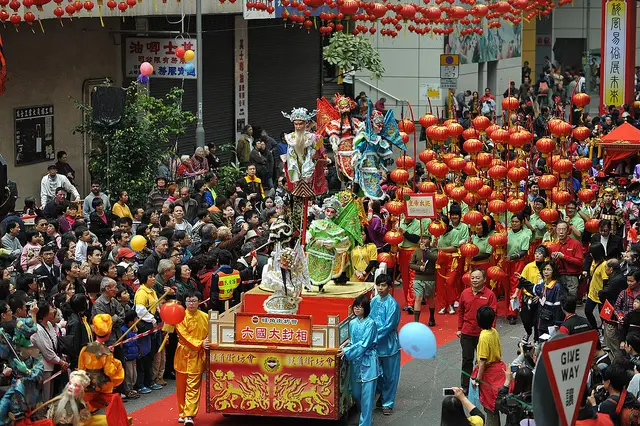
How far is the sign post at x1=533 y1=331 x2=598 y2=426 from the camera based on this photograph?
6836mm

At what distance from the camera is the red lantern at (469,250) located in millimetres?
17109

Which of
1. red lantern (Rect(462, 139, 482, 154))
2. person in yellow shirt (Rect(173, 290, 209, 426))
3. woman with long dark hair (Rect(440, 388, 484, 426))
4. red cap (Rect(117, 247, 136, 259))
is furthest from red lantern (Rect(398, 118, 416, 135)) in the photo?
woman with long dark hair (Rect(440, 388, 484, 426))

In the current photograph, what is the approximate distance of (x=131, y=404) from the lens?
1358 centimetres

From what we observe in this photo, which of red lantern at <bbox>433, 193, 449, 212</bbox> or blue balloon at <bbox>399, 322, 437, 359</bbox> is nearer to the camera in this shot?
blue balloon at <bbox>399, 322, 437, 359</bbox>

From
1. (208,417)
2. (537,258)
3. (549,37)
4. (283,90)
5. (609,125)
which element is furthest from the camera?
(549,37)

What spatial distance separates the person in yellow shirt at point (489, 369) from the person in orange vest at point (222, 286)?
3712 millimetres

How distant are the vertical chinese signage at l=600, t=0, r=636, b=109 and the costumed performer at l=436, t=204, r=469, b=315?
396 inches

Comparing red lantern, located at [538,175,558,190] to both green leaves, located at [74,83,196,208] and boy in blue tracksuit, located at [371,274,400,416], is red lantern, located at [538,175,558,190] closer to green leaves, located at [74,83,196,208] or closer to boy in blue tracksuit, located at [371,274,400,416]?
boy in blue tracksuit, located at [371,274,400,416]

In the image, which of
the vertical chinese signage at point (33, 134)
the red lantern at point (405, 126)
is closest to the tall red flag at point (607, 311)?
the red lantern at point (405, 126)

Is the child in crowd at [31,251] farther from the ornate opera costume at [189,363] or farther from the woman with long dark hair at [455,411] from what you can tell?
the woman with long dark hair at [455,411]

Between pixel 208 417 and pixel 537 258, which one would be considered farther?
pixel 537 258

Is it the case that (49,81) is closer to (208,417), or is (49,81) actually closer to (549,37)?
(208,417)

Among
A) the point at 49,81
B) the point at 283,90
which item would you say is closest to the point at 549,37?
the point at 283,90

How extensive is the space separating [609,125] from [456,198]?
29.1 ft
